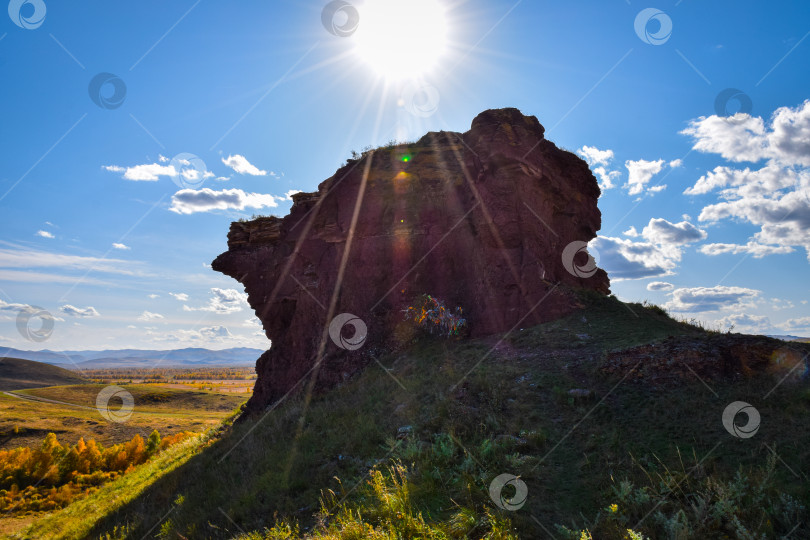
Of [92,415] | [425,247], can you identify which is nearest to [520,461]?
[425,247]

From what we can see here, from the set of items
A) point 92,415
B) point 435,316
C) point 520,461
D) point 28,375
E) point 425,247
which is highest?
point 425,247

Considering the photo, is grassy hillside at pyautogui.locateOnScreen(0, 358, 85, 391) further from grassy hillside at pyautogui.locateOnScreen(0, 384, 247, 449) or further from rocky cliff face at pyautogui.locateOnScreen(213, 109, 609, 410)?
rocky cliff face at pyautogui.locateOnScreen(213, 109, 609, 410)

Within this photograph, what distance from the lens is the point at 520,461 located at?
258 inches

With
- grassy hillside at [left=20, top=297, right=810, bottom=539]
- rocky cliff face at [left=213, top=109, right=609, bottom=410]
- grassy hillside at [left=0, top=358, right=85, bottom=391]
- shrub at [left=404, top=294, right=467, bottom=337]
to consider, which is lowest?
grassy hillside at [left=0, top=358, right=85, bottom=391]

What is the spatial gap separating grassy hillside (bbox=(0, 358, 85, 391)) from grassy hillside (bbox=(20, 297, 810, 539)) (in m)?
143

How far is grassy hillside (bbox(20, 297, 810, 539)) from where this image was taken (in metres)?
5.03

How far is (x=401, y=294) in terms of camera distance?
18.3 meters

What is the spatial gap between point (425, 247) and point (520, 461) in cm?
1297

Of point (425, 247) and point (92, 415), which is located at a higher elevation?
point (425, 247)

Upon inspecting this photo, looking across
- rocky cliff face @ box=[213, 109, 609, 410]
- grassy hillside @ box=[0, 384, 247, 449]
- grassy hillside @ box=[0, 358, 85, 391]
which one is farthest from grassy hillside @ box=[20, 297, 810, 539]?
grassy hillside @ box=[0, 358, 85, 391]

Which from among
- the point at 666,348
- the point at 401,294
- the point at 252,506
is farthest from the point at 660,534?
the point at 401,294

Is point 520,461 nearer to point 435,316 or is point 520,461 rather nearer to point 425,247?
point 435,316

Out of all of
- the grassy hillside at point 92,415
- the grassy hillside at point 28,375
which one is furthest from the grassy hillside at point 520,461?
the grassy hillside at point 28,375

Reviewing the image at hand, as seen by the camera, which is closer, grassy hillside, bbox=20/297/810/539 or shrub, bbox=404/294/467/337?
grassy hillside, bbox=20/297/810/539
